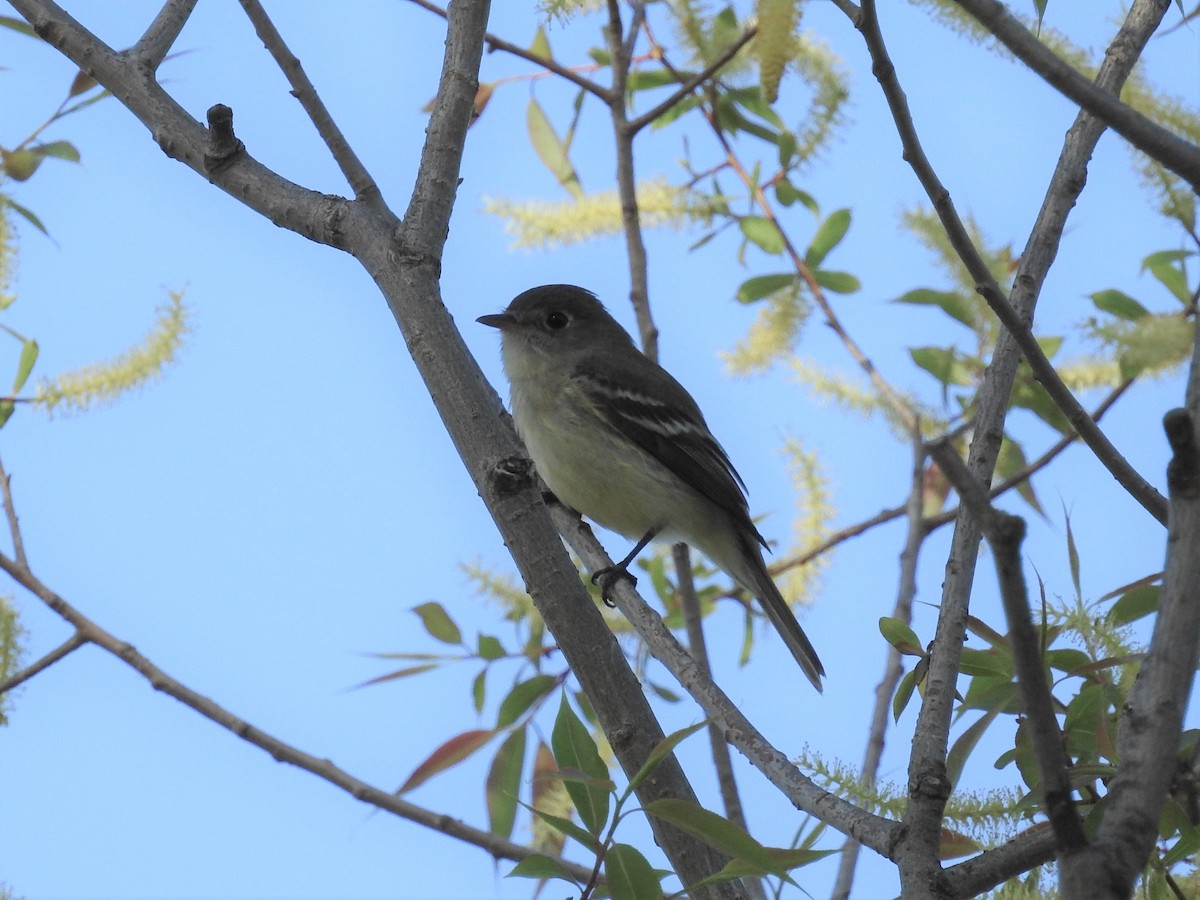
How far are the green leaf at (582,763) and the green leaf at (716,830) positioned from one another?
0.41 feet

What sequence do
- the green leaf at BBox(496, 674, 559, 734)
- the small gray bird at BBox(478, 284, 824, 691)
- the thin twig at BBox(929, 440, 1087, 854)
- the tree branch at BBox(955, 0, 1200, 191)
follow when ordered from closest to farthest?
the thin twig at BBox(929, 440, 1087, 854)
the tree branch at BBox(955, 0, 1200, 191)
the green leaf at BBox(496, 674, 559, 734)
the small gray bird at BBox(478, 284, 824, 691)

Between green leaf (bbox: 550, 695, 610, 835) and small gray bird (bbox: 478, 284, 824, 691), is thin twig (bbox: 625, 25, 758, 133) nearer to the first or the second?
small gray bird (bbox: 478, 284, 824, 691)

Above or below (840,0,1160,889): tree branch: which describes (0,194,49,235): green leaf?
above

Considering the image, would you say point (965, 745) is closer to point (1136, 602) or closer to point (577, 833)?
point (1136, 602)

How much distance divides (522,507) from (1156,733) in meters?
1.31

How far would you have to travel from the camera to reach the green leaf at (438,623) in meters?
4.08

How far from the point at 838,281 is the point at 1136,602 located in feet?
9.45

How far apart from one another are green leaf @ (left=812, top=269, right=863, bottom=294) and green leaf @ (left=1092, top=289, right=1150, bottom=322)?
120 cm

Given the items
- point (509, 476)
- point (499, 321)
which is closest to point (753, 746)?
point (509, 476)

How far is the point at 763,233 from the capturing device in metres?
5.19

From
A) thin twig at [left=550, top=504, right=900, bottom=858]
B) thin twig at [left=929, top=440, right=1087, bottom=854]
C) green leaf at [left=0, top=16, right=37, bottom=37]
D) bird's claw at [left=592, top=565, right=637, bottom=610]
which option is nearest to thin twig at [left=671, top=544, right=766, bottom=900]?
bird's claw at [left=592, top=565, right=637, bottom=610]

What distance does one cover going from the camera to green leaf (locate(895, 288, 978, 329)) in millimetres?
4555

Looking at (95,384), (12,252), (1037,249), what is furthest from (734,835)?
(12,252)

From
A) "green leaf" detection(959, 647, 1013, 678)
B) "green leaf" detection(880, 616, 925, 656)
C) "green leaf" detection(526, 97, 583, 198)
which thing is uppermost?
"green leaf" detection(526, 97, 583, 198)
